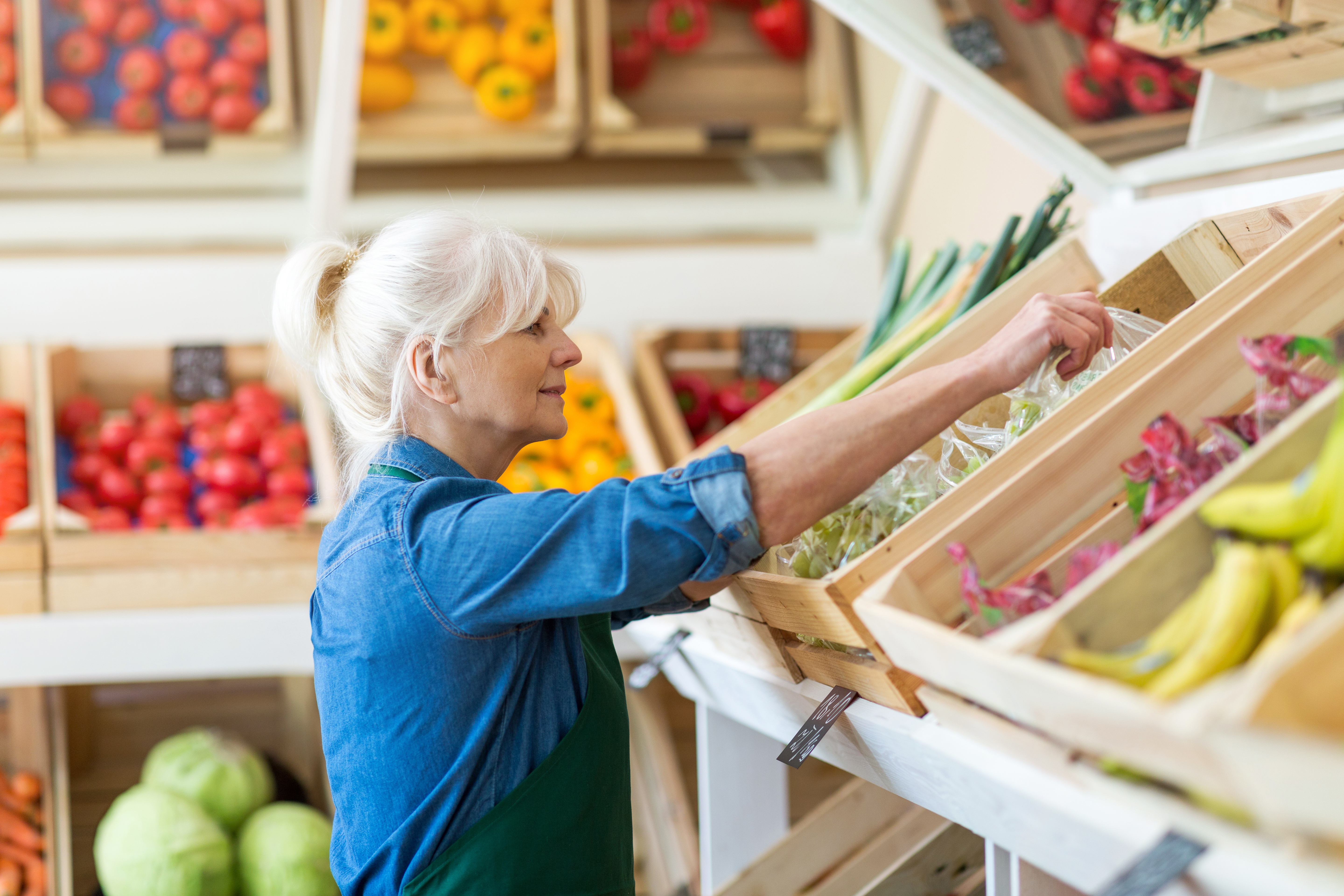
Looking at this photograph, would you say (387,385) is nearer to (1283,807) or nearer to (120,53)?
(1283,807)

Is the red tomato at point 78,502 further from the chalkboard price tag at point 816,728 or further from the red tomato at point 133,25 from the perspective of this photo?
the chalkboard price tag at point 816,728

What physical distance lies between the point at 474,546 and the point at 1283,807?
711mm

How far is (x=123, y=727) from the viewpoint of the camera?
2844mm

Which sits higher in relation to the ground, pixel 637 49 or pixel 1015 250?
pixel 637 49

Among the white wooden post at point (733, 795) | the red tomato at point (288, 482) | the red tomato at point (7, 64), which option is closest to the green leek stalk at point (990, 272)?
the white wooden post at point (733, 795)

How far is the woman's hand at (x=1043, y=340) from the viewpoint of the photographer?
1092 mm

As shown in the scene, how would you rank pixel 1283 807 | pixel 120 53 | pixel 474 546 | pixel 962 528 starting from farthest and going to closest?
pixel 120 53 → pixel 474 546 → pixel 962 528 → pixel 1283 807

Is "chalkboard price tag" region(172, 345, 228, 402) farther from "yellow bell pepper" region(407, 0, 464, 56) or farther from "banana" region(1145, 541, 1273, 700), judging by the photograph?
"banana" region(1145, 541, 1273, 700)

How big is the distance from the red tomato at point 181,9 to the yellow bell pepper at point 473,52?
0.70 metres

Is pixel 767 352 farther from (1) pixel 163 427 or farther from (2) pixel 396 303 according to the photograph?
(2) pixel 396 303

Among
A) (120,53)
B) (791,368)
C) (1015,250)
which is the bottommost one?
(791,368)

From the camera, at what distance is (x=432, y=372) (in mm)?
1296

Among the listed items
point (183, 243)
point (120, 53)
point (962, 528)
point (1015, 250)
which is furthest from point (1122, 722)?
point (120, 53)

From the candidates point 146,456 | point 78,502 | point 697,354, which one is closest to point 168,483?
point 146,456
